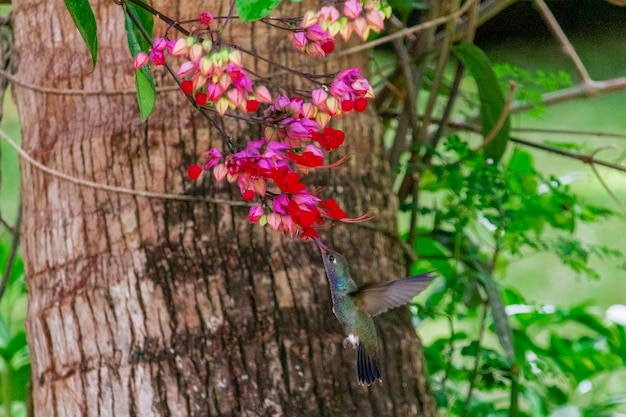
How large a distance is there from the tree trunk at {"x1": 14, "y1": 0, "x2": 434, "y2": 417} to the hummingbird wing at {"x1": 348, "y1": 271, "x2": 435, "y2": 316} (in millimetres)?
148

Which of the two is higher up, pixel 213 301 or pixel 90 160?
pixel 90 160

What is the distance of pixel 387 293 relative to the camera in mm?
1092

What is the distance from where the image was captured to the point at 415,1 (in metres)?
1.67

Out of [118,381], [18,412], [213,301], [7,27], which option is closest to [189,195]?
[213,301]

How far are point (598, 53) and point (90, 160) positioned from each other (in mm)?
4846

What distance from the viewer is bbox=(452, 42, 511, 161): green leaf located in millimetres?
1611

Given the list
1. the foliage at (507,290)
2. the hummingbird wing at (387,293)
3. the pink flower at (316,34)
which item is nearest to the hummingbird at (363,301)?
the hummingbird wing at (387,293)

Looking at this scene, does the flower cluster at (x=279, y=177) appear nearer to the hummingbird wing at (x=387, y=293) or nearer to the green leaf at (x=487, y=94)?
the hummingbird wing at (x=387, y=293)

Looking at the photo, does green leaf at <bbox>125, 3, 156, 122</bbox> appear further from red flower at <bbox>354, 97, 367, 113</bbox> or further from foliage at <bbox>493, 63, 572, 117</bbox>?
foliage at <bbox>493, 63, 572, 117</bbox>

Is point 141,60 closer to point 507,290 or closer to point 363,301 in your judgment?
point 363,301

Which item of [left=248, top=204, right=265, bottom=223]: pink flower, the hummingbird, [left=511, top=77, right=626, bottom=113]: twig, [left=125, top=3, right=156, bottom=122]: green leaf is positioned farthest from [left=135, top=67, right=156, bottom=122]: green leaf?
[left=511, top=77, right=626, bottom=113]: twig

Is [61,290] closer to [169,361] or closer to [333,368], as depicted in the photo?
[169,361]

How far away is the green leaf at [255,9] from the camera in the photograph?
0.75m

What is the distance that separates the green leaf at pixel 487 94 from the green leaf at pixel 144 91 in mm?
890
